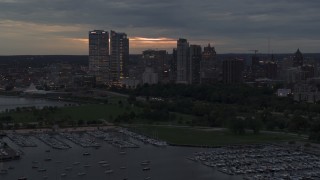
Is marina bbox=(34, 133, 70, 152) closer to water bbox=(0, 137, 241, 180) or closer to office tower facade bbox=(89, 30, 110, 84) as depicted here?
water bbox=(0, 137, 241, 180)

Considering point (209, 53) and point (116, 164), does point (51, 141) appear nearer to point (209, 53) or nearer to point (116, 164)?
point (116, 164)

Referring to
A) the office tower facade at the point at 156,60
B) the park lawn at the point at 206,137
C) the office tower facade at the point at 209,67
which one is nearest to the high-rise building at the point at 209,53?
the office tower facade at the point at 209,67

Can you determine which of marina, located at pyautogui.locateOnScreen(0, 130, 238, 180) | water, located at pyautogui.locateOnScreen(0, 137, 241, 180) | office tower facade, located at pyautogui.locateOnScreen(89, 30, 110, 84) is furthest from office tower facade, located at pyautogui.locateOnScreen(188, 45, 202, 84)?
water, located at pyautogui.locateOnScreen(0, 137, 241, 180)

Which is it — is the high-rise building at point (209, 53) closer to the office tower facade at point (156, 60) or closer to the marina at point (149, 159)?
the office tower facade at point (156, 60)

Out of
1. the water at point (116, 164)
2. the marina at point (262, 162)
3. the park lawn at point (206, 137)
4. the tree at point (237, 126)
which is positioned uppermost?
the tree at point (237, 126)

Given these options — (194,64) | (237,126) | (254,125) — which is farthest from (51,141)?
(194,64)

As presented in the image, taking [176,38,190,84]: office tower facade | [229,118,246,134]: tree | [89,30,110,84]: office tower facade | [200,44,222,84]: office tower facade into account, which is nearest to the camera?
[229,118,246,134]: tree
